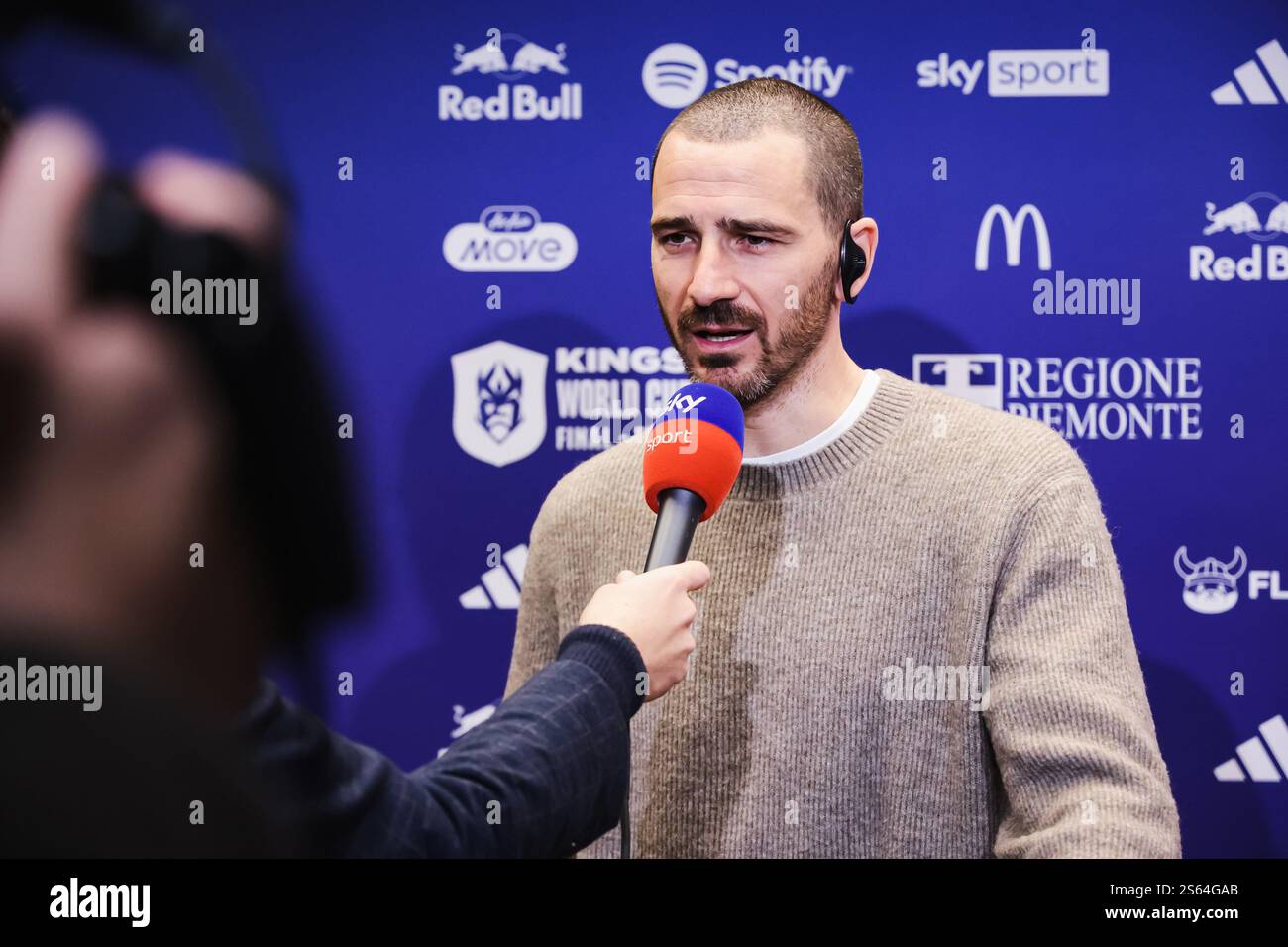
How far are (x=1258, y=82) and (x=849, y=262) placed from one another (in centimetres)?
114

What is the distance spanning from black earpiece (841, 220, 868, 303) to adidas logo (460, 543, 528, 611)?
952mm

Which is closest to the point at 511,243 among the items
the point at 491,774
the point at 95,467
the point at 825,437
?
the point at 825,437

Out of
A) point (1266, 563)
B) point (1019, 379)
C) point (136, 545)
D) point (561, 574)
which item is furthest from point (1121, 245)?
point (136, 545)

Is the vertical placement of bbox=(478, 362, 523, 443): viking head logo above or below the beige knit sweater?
above

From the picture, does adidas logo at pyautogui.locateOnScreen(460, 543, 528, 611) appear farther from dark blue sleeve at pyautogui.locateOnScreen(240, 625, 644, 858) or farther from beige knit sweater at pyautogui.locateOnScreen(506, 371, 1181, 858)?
dark blue sleeve at pyautogui.locateOnScreen(240, 625, 644, 858)

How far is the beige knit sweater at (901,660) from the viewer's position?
1275 millimetres

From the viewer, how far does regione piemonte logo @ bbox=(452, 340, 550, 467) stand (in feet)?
7.35

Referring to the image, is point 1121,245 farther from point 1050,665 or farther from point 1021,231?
point 1050,665

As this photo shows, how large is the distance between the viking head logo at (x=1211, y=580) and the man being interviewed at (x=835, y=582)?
33.3 inches

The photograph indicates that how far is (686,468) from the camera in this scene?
3.92ft

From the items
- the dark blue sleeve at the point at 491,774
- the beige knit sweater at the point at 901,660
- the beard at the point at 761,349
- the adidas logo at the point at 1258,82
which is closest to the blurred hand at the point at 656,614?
the dark blue sleeve at the point at 491,774

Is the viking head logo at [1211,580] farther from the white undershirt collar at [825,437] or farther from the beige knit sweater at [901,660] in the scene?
the white undershirt collar at [825,437]

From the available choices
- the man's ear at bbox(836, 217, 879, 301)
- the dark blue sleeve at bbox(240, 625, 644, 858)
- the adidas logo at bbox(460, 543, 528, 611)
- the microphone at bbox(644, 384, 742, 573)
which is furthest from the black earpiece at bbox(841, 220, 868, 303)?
the adidas logo at bbox(460, 543, 528, 611)

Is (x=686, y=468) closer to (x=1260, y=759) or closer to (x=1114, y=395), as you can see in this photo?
(x=1114, y=395)
